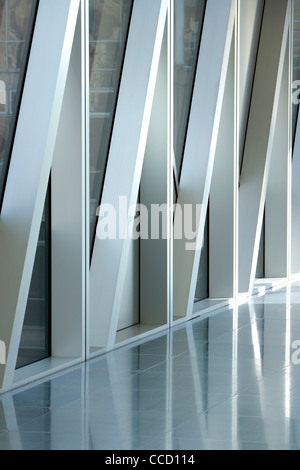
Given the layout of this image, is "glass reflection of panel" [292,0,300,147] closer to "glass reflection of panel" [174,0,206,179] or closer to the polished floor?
"glass reflection of panel" [174,0,206,179]

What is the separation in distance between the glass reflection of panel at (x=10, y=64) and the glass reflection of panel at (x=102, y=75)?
1.64 meters

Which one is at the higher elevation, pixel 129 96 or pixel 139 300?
pixel 129 96

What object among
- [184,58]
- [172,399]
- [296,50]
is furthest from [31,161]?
[296,50]

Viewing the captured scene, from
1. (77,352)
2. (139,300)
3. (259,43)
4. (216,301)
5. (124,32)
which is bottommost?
(77,352)

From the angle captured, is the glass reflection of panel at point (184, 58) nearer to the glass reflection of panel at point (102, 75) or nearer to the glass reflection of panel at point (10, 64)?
the glass reflection of panel at point (102, 75)

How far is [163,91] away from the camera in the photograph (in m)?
11.0

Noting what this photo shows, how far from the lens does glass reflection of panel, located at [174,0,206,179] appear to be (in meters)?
12.4

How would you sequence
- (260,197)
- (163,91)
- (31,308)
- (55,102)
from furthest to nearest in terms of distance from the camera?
(260,197), (163,91), (31,308), (55,102)

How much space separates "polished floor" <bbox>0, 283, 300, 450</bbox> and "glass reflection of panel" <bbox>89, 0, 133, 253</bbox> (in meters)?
1.85

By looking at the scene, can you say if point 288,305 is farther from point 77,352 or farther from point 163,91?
point 77,352

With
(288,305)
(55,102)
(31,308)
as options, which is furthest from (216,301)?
(55,102)

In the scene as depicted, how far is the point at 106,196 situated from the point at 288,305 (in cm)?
500

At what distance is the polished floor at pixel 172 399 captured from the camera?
6.13 m

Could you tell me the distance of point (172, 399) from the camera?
7.41 m
